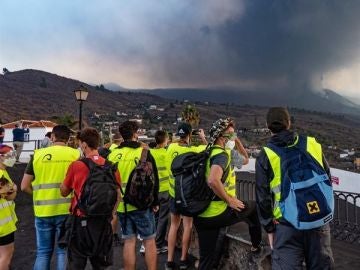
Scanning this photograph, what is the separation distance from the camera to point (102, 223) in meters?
3.80

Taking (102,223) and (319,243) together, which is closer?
(319,243)

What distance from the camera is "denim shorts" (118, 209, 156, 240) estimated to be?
4.39m

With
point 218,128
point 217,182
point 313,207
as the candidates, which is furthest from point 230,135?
point 313,207

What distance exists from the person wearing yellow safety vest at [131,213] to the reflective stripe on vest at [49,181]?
0.62 m

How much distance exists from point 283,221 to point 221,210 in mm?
1126

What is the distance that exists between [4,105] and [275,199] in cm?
13752

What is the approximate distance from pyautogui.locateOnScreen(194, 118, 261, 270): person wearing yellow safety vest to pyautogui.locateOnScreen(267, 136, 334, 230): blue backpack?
991mm

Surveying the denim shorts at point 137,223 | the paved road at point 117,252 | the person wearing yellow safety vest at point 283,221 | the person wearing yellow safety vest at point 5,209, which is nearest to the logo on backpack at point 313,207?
the person wearing yellow safety vest at point 283,221

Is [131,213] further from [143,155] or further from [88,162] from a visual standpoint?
[88,162]

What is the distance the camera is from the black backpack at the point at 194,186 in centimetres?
385

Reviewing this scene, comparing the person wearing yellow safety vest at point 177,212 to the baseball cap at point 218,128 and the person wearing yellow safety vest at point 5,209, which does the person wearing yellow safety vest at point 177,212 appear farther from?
the person wearing yellow safety vest at point 5,209

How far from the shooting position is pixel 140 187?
431 centimetres

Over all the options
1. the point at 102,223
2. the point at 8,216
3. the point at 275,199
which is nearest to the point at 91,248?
the point at 102,223

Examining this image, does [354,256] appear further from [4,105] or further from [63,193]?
[4,105]
